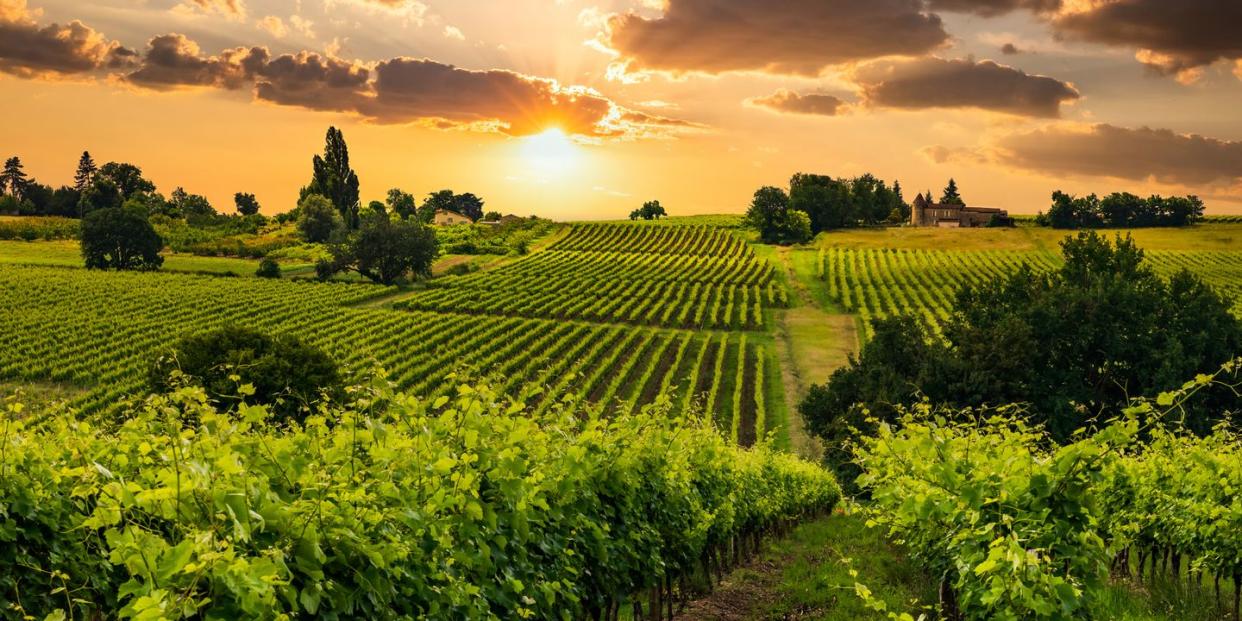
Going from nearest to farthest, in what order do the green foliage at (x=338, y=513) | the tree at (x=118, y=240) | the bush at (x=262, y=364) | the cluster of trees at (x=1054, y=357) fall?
1. the green foliage at (x=338, y=513)
2. the bush at (x=262, y=364)
3. the cluster of trees at (x=1054, y=357)
4. the tree at (x=118, y=240)

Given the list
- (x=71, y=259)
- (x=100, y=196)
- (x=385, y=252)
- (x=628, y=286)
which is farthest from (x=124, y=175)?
(x=628, y=286)

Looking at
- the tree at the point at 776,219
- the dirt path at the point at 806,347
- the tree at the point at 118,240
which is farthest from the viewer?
the tree at the point at 776,219

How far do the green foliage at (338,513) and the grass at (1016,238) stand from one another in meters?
145

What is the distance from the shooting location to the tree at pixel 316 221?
501ft

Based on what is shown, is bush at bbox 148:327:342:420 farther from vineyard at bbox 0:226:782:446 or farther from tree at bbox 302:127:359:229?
tree at bbox 302:127:359:229

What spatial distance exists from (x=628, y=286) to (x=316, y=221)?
72.8 metres

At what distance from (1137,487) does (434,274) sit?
11348 cm

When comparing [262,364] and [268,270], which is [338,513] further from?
[268,270]

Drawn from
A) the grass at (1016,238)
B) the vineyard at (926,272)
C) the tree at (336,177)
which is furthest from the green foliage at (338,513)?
the tree at (336,177)

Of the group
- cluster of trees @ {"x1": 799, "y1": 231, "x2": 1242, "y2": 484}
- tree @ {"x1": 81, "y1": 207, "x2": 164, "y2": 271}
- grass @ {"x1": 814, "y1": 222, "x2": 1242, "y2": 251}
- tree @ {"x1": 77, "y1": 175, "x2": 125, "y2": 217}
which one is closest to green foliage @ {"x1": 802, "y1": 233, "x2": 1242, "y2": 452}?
cluster of trees @ {"x1": 799, "y1": 231, "x2": 1242, "y2": 484}

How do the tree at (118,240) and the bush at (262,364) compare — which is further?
the tree at (118,240)

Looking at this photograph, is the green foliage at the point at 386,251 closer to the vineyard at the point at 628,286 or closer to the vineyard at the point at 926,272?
the vineyard at the point at 628,286

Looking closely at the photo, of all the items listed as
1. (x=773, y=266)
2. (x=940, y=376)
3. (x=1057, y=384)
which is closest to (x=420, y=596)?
(x=940, y=376)

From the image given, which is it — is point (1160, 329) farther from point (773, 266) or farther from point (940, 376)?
point (773, 266)
